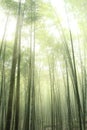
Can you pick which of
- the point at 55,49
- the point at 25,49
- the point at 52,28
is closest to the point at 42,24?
the point at 52,28

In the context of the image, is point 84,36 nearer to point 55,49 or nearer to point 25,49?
point 55,49

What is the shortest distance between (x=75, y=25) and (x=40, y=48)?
203 centimetres

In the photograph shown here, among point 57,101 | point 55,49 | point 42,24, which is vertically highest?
point 42,24

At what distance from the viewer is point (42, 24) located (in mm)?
5711

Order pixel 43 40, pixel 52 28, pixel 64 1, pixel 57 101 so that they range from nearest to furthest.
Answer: pixel 64 1, pixel 52 28, pixel 43 40, pixel 57 101

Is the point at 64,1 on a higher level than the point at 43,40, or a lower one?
higher

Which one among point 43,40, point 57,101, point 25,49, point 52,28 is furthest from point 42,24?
point 57,101

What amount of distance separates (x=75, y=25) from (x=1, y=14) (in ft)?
6.55

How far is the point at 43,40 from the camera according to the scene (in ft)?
21.3

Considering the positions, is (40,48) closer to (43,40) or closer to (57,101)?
(43,40)

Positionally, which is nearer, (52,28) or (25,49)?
(52,28)

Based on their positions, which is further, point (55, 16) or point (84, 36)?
point (84, 36)

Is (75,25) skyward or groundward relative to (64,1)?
groundward

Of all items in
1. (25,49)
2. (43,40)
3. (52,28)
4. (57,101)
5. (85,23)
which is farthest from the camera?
(57,101)
